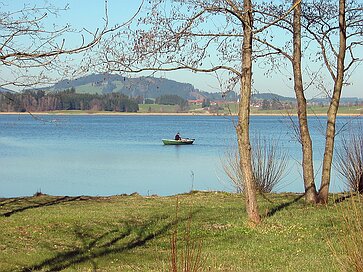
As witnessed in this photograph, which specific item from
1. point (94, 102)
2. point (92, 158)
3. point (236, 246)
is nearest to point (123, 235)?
point (236, 246)

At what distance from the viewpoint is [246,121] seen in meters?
11.7

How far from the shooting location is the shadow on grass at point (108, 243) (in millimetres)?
8859

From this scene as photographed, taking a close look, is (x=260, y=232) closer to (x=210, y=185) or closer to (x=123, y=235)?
(x=123, y=235)

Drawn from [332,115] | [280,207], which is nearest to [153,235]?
[280,207]

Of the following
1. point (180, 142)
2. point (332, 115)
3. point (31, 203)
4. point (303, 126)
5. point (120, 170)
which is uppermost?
point (332, 115)

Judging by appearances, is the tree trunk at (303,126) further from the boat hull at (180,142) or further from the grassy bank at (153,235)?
the boat hull at (180,142)

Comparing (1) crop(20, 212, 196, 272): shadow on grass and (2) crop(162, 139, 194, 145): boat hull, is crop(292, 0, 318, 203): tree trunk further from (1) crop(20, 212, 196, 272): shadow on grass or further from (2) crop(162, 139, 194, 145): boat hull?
(2) crop(162, 139, 194, 145): boat hull

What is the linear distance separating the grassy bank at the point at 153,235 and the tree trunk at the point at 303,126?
1.25 ft

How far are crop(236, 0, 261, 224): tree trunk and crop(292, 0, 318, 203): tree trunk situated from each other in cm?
295

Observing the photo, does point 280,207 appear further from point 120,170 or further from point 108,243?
point 120,170

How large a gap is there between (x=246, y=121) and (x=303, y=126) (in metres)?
3.03

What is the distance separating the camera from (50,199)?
50.8ft

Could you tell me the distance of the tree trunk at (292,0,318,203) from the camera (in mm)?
14320

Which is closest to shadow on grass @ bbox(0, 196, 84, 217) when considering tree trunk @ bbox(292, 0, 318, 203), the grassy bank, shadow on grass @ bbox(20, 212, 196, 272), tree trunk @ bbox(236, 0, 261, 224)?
the grassy bank
